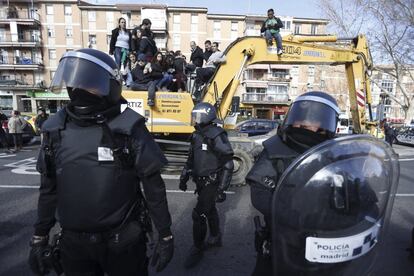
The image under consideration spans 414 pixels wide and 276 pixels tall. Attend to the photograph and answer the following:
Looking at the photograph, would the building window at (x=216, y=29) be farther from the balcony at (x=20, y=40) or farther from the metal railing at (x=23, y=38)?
the metal railing at (x=23, y=38)

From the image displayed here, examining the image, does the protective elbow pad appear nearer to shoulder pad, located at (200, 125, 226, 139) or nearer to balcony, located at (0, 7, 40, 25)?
shoulder pad, located at (200, 125, 226, 139)

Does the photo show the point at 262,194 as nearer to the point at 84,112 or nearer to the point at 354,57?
the point at 84,112

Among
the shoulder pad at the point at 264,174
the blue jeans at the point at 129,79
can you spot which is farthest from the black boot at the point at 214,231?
the blue jeans at the point at 129,79

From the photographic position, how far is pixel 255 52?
7527 millimetres

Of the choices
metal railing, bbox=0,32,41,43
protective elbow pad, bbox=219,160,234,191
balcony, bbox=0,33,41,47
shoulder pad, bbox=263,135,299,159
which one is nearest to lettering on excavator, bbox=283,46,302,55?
protective elbow pad, bbox=219,160,234,191

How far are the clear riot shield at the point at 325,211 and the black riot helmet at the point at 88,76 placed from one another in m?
1.27

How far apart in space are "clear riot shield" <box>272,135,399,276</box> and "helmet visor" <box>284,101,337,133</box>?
0.55m

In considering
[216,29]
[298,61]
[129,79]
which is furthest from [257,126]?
[216,29]

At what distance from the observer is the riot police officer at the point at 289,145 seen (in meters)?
1.86

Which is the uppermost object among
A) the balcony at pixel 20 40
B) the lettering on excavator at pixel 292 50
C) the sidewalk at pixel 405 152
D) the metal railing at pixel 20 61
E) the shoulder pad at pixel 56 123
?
the balcony at pixel 20 40

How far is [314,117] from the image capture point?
190cm

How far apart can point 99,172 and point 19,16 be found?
47301 mm

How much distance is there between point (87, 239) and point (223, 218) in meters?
3.30

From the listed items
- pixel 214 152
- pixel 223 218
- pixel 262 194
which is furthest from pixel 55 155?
pixel 223 218
